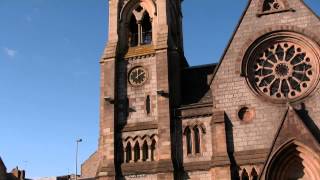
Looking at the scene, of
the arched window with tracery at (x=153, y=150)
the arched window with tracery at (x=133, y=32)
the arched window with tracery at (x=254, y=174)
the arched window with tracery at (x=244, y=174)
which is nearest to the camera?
the arched window with tracery at (x=254, y=174)

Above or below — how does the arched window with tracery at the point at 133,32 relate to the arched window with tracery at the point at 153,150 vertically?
above

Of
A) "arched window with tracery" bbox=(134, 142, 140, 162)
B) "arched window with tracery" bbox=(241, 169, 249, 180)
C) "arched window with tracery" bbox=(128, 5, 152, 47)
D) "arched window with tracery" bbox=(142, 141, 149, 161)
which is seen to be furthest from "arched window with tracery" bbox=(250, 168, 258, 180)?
"arched window with tracery" bbox=(128, 5, 152, 47)

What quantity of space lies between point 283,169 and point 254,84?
19.4 feet

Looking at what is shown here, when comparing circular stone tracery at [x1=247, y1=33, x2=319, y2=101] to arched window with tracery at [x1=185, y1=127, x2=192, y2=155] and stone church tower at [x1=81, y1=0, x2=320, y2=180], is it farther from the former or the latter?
arched window with tracery at [x1=185, y1=127, x2=192, y2=155]

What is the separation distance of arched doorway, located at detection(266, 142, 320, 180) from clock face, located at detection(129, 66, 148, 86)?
11137mm

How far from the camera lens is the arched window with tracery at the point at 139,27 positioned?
3809 centimetres

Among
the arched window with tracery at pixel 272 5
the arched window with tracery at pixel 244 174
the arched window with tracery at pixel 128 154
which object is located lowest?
the arched window with tracery at pixel 244 174

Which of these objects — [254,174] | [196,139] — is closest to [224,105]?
[196,139]

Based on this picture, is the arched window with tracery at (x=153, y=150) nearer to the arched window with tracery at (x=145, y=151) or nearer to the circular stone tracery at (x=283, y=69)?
the arched window with tracery at (x=145, y=151)

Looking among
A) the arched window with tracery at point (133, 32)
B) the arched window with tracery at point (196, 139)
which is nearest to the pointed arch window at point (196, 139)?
the arched window with tracery at point (196, 139)

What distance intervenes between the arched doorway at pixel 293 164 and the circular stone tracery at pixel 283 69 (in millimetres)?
3415

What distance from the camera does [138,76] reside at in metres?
35.9

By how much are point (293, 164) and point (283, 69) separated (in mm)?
6303

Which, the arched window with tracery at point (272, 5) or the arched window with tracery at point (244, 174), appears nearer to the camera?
the arched window with tracery at point (244, 174)
